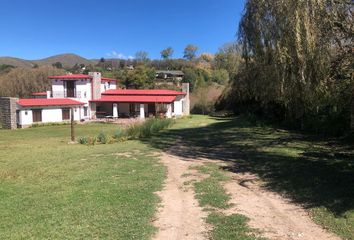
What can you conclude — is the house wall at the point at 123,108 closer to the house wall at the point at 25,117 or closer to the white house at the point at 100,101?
the white house at the point at 100,101

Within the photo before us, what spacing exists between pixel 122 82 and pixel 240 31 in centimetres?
6192

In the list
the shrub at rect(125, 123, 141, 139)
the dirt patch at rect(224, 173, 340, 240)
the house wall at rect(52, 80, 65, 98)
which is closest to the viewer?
the dirt patch at rect(224, 173, 340, 240)

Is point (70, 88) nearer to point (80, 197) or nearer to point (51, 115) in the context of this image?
point (51, 115)

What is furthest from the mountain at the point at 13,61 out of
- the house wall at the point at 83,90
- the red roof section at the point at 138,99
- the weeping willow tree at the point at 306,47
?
the weeping willow tree at the point at 306,47

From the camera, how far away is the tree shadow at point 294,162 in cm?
845

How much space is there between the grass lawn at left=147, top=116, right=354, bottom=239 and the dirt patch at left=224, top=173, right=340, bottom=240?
0.73 ft

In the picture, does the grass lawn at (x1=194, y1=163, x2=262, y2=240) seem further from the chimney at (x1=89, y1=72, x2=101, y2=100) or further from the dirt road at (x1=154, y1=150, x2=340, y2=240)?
the chimney at (x1=89, y1=72, x2=101, y2=100)

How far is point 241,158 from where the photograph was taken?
46.0ft

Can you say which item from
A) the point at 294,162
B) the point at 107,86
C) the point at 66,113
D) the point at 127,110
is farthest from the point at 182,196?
the point at 107,86

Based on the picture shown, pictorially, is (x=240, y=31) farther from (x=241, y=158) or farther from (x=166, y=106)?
(x=166, y=106)

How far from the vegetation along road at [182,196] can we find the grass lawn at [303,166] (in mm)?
24

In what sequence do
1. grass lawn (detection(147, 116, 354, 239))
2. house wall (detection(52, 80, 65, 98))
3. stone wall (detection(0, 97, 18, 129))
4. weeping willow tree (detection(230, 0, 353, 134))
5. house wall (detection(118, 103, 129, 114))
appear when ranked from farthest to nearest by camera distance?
house wall (detection(52, 80, 65, 98)) → house wall (detection(118, 103, 129, 114)) → stone wall (detection(0, 97, 18, 129)) → weeping willow tree (detection(230, 0, 353, 134)) → grass lawn (detection(147, 116, 354, 239))

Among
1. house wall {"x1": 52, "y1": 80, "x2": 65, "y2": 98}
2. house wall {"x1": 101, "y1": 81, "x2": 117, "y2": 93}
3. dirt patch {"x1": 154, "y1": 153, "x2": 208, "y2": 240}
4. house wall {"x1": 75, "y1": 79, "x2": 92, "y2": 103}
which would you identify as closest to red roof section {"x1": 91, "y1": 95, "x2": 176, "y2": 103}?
house wall {"x1": 75, "y1": 79, "x2": 92, "y2": 103}

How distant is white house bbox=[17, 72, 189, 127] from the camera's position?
4797 centimetres
